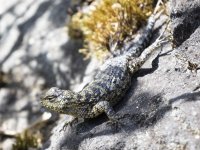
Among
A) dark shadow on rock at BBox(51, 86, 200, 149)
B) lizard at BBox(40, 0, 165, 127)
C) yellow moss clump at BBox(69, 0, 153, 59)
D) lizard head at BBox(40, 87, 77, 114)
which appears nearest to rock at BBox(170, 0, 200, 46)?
lizard at BBox(40, 0, 165, 127)

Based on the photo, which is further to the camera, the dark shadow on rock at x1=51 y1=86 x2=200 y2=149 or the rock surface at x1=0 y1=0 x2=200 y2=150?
the dark shadow on rock at x1=51 y1=86 x2=200 y2=149

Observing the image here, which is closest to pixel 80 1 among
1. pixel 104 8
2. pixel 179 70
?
pixel 104 8

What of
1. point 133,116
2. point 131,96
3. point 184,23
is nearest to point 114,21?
point 184,23

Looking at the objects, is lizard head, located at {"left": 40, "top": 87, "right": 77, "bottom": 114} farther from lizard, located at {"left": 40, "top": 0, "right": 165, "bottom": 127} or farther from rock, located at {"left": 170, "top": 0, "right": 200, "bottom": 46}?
rock, located at {"left": 170, "top": 0, "right": 200, "bottom": 46}

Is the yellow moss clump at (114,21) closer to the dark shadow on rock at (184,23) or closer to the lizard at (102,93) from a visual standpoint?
the lizard at (102,93)

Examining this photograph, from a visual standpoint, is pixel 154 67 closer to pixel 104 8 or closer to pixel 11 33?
pixel 104 8
